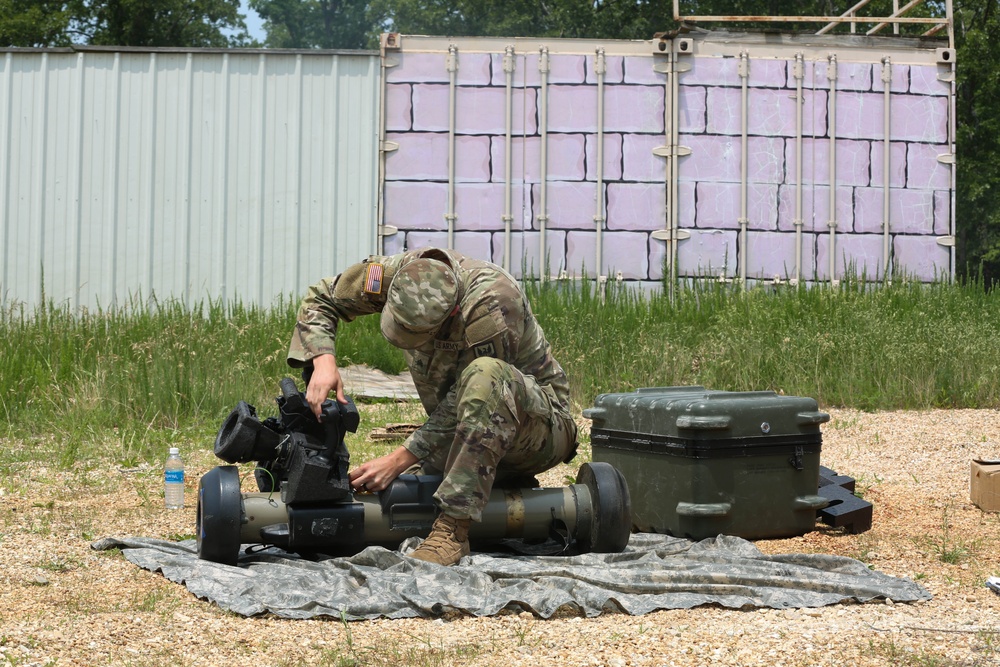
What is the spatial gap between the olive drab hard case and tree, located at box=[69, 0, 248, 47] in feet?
76.8

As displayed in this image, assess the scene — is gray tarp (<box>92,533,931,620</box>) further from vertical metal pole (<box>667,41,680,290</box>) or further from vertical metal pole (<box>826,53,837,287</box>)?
vertical metal pole (<box>826,53,837,287</box>)

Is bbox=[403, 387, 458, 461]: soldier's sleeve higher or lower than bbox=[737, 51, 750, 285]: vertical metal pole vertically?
lower

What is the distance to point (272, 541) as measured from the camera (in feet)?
13.1

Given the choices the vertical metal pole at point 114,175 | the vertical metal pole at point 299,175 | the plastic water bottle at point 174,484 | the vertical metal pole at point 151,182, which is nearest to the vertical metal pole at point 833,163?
the vertical metal pole at point 299,175

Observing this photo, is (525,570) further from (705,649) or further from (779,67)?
(779,67)

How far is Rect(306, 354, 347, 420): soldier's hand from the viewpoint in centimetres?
394

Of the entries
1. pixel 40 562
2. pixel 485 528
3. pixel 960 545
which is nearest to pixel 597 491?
pixel 485 528

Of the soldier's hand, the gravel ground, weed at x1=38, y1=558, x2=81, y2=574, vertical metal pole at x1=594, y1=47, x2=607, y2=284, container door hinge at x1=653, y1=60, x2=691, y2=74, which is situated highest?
container door hinge at x1=653, y1=60, x2=691, y2=74

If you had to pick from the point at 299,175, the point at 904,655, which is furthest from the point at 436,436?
the point at 299,175

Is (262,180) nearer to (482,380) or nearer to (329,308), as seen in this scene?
(329,308)

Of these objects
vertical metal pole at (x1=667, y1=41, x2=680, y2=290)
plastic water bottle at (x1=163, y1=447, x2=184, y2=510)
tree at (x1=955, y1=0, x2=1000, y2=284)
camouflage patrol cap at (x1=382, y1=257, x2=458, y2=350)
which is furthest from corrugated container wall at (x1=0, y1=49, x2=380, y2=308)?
tree at (x1=955, y1=0, x2=1000, y2=284)

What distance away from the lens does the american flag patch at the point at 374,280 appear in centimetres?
433

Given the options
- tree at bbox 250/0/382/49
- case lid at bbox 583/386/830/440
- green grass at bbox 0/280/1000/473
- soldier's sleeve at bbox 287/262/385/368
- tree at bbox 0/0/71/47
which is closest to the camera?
soldier's sleeve at bbox 287/262/385/368

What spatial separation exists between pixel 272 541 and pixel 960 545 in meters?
2.68
